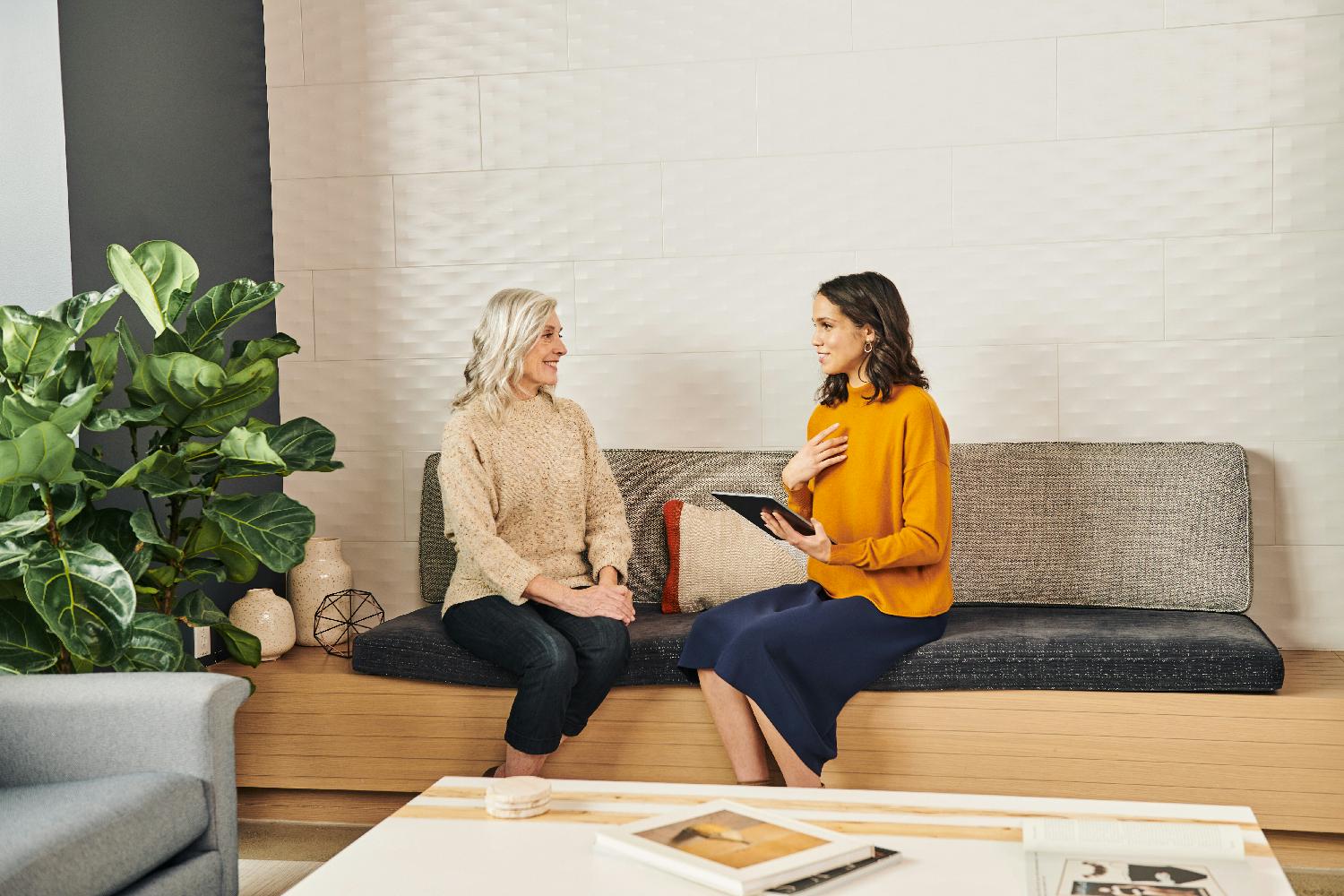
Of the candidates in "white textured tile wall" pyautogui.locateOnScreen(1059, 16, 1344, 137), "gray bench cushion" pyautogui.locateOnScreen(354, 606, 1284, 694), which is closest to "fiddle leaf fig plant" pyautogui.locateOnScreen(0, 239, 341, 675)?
"gray bench cushion" pyautogui.locateOnScreen(354, 606, 1284, 694)

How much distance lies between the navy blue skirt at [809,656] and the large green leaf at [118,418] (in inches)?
52.4

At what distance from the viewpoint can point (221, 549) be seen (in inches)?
111

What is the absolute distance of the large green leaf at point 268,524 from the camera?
104 inches

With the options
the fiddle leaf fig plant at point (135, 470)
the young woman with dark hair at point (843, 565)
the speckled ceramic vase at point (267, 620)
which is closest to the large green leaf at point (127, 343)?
the fiddle leaf fig plant at point (135, 470)

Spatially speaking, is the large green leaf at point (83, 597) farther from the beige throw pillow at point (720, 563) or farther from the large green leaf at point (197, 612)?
the beige throw pillow at point (720, 563)

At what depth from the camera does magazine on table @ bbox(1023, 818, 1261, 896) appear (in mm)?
1524

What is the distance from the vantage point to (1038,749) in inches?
111

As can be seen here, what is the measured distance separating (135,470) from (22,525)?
23 cm

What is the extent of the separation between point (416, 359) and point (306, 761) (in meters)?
1.33

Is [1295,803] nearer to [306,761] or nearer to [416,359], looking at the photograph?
[306,761]

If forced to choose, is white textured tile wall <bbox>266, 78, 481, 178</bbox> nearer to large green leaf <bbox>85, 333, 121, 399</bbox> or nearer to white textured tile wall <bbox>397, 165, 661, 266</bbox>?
white textured tile wall <bbox>397, 165, 661, 266</bbox>

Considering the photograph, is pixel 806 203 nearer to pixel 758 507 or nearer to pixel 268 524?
pixel 758 507

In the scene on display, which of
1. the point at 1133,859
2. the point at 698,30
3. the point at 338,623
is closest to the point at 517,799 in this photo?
the point at 1133,859

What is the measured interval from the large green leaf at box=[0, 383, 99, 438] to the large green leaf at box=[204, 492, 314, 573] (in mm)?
401
